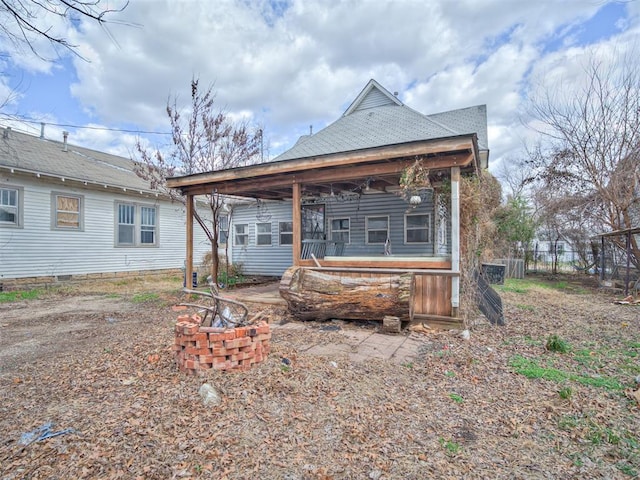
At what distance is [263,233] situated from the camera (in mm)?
12391

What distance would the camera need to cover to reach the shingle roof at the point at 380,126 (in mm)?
10367

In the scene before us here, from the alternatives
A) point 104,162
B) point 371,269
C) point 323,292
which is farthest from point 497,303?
point 104,162

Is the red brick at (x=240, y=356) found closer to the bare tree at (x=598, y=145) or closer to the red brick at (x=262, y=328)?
the red brick at (x=262, y=328)

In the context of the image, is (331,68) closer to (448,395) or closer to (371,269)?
(371,269)

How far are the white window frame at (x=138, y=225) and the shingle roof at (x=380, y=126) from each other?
5547 millimetres

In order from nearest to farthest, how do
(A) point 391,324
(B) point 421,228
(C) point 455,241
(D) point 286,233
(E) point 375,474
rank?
(E) point 375,474 → (A) point 391,324 → (C) point 455,241 → (B) point 421,228 → (D) point 286,233

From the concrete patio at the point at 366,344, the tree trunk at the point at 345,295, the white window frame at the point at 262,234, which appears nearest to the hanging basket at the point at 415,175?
the tree trunk at the point at 345,295

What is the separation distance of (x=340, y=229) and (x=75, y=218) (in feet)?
27.8

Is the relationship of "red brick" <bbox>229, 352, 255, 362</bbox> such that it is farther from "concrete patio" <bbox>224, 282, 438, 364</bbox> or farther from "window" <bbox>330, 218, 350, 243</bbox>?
"window" <bbox>330, 218, 350, 243</bbox>

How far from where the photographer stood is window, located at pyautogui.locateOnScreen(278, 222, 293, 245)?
11.9 meters

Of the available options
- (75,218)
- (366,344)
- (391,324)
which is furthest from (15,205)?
(391,324)

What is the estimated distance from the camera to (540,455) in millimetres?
2166

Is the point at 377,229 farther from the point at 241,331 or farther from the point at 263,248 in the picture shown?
the point at 241,331

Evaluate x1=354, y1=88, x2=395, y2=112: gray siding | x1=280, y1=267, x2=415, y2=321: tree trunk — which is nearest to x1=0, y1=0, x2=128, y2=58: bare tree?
x1=280, y1=267, x2=415, y2=321: tree trunk
